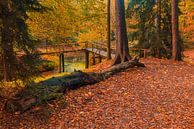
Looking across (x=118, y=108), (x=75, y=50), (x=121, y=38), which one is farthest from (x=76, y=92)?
(x=75, y=50)

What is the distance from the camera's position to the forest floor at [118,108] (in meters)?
6.19

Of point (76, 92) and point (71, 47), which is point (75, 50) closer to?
point (71, 47)

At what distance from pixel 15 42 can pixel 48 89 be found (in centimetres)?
186

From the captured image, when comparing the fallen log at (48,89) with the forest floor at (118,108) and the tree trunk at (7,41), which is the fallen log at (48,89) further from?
the tree trunk at (7,41)

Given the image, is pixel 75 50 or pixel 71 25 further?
pixel 75 50

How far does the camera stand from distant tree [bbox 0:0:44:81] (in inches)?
235

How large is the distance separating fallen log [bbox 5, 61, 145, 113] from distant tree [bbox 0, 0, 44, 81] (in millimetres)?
623

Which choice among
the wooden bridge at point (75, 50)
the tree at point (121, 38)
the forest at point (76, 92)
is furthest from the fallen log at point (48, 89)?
the wooden bridge at point (75, 50)

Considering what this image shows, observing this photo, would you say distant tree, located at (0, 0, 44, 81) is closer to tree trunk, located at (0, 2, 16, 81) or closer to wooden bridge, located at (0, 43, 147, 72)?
tree trunk, located at (0, 2, 16, 81)

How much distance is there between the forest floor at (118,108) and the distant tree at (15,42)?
1.01 meters

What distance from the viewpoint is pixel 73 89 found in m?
8.48

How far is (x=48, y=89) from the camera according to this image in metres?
7.54

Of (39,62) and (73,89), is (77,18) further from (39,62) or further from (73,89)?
(39,62)

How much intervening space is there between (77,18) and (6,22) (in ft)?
39.6
